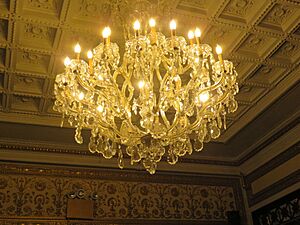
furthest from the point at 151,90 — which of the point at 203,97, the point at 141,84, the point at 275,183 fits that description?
the point at 275,183

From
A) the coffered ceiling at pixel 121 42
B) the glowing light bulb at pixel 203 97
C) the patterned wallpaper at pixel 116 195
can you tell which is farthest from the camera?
the patterned wallpaper at pixel 116 195

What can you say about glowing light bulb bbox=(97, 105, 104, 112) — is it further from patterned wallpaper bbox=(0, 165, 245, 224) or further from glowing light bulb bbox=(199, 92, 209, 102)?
patterned wallpaper bbox=(0, 165, 245, 224)

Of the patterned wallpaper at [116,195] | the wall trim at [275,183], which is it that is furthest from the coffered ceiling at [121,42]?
the patterned wallpaper at [116,195]

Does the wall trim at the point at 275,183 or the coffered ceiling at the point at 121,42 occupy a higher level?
the coffered ceiling at the point at 121,42

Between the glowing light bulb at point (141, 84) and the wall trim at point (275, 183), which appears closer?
the glowing light bulb at point (141, 84)

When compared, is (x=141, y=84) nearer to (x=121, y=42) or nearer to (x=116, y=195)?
(x=121, y=42)

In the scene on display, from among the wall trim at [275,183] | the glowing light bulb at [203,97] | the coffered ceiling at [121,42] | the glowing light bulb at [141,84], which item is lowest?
the glowing light bulb at [203,97]

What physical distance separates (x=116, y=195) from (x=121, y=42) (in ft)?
9.75

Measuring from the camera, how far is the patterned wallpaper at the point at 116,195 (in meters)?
6.18

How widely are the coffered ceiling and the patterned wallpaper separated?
557 millimetres

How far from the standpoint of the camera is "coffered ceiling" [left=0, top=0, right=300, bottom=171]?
4191 mm

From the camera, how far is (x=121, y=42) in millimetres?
4684

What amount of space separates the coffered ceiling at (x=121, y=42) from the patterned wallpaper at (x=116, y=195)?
56cm

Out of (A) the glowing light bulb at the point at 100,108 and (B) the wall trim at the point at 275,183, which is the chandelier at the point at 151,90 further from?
(B) the wall trim at the point at 275,183
